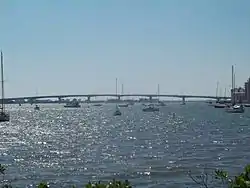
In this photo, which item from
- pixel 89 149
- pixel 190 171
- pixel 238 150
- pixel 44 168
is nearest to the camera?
pixel 190 171

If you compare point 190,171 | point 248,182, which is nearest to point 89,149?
point 190,171

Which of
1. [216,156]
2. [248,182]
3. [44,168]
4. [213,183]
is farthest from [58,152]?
[248,182]

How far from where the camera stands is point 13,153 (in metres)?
41.4

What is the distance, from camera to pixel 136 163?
32.7 meters

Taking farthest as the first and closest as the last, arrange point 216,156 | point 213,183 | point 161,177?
1. point 216,156
2. point 161,177
3. point 213,183

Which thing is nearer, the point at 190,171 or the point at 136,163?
the point at 190,171

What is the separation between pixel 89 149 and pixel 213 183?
67.1 feet

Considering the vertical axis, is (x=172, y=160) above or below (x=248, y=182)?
below

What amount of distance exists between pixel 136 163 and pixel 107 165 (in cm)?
191

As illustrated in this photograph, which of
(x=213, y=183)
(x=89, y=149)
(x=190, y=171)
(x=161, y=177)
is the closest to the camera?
(x=213, y=183)

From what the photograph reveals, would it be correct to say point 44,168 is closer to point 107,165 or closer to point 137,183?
point 107,165

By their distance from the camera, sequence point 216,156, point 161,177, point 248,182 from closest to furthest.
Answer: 1. point 248,182
2. point 161,177
3. point 216,156

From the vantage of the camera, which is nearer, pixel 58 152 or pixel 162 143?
pixel 58 152

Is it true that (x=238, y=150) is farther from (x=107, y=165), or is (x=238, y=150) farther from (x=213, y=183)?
(x=213, y=183)
